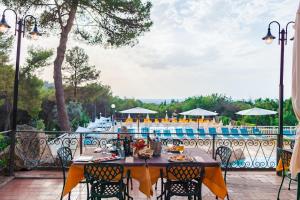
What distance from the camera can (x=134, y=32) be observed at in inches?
493

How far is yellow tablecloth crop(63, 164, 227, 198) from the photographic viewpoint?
13.3 feet

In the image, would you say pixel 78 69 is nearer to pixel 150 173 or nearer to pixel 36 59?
pixel 36 59

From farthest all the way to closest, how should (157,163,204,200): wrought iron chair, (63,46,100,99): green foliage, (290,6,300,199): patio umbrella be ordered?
1. (63,46,100,99): green foliage
2. (157,163,204,200): wrought iron chair
3. (290,6,300,199): patio umbrella

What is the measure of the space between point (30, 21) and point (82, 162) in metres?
9.14

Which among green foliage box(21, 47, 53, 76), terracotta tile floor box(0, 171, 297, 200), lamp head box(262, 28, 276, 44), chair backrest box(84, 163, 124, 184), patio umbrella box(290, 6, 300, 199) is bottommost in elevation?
terracotta tile floor box(0, 171, 297, 200)

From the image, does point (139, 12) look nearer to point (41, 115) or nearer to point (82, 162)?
point (82, 162)

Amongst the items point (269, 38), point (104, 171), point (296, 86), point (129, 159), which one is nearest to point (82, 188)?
point (129, 159)

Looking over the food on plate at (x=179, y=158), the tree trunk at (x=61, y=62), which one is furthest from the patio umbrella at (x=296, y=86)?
the tree trunk at (x=61, y=62)

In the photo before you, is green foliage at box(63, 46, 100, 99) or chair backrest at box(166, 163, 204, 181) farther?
green foliage at box(63, 46, 100, 99)

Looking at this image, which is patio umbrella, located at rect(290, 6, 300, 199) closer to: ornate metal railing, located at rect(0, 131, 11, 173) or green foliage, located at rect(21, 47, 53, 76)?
ornate metal railing, located at rect(0, 131, 11, 173)

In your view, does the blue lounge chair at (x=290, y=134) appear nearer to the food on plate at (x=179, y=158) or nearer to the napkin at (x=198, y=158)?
the napkin at (x=198, y=158)

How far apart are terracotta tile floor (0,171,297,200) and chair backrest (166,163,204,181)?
133cm

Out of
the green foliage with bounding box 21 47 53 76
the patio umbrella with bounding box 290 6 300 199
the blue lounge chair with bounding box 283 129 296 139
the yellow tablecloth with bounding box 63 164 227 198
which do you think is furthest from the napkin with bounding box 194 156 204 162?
the green foliage with bounding box 21 47 53 76

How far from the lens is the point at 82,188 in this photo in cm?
556
